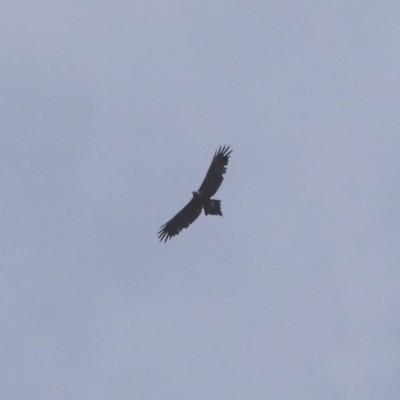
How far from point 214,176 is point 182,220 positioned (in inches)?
134

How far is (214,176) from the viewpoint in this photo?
99188 millimetres

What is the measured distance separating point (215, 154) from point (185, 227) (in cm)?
454

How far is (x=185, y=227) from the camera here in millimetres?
101250

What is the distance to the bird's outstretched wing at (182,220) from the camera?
100000 mm

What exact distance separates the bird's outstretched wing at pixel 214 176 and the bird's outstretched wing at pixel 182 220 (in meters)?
0.85

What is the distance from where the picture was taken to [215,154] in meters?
99.5

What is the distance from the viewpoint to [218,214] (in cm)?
9906

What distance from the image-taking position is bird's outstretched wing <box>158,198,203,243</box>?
10000cm

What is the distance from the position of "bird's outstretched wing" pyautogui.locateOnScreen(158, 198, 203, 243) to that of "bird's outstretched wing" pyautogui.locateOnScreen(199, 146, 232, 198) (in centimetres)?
85

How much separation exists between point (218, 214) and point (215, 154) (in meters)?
3.19

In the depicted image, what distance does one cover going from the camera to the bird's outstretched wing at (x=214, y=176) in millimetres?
99188

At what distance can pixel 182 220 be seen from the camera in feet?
331

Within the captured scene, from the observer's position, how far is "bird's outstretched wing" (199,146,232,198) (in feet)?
325

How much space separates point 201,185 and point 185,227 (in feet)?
10.4
